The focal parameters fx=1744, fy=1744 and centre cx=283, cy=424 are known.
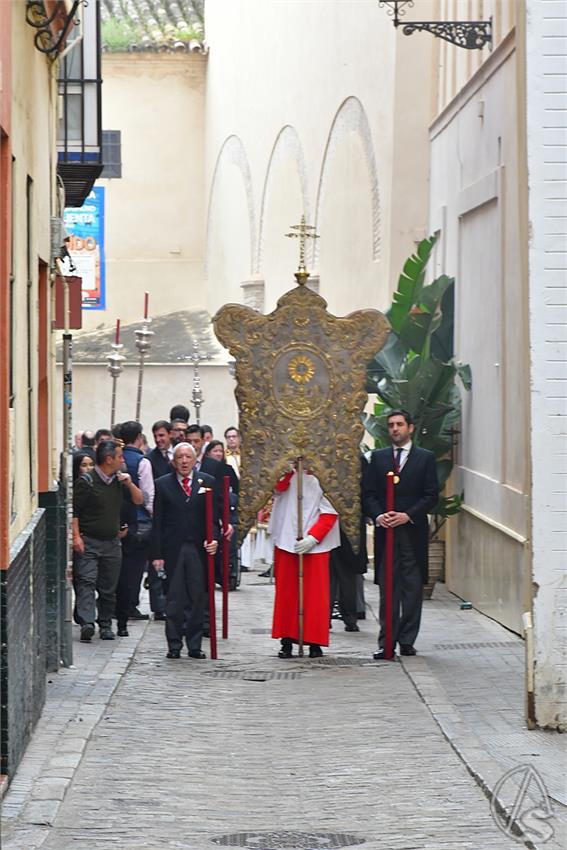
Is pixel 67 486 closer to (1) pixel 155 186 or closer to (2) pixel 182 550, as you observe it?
(2) pixel 182 550

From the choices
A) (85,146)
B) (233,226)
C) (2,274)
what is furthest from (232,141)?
(2,274)

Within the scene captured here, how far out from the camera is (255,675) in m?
13.6

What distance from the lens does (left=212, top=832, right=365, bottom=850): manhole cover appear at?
812 cm

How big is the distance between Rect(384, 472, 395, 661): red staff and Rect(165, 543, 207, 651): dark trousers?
59.1 inches

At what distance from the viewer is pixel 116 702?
12.2m

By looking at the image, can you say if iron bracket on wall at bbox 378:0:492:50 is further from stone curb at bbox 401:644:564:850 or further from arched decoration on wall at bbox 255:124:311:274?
arched decoration on wall at bbox 255:124:311:274

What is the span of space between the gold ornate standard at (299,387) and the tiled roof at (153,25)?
27.0 m

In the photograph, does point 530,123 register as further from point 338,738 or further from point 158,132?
point 158,132

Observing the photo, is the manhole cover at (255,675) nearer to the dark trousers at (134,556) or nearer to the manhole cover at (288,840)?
the dark trousers at (134,556)

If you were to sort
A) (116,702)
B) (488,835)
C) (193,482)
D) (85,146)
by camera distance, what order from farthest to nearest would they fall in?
1. (85,146)
2. (193,482)
3. (116,702)
4. (488,835)

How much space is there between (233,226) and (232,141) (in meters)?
1.84

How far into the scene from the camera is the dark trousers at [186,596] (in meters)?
14.3

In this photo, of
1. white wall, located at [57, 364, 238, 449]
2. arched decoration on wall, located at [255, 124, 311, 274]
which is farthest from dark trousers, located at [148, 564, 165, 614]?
white wall, located at [57, 364, 238, 449]

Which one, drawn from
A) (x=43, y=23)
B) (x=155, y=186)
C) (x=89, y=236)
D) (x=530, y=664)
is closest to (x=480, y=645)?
(x=530, y=664)
